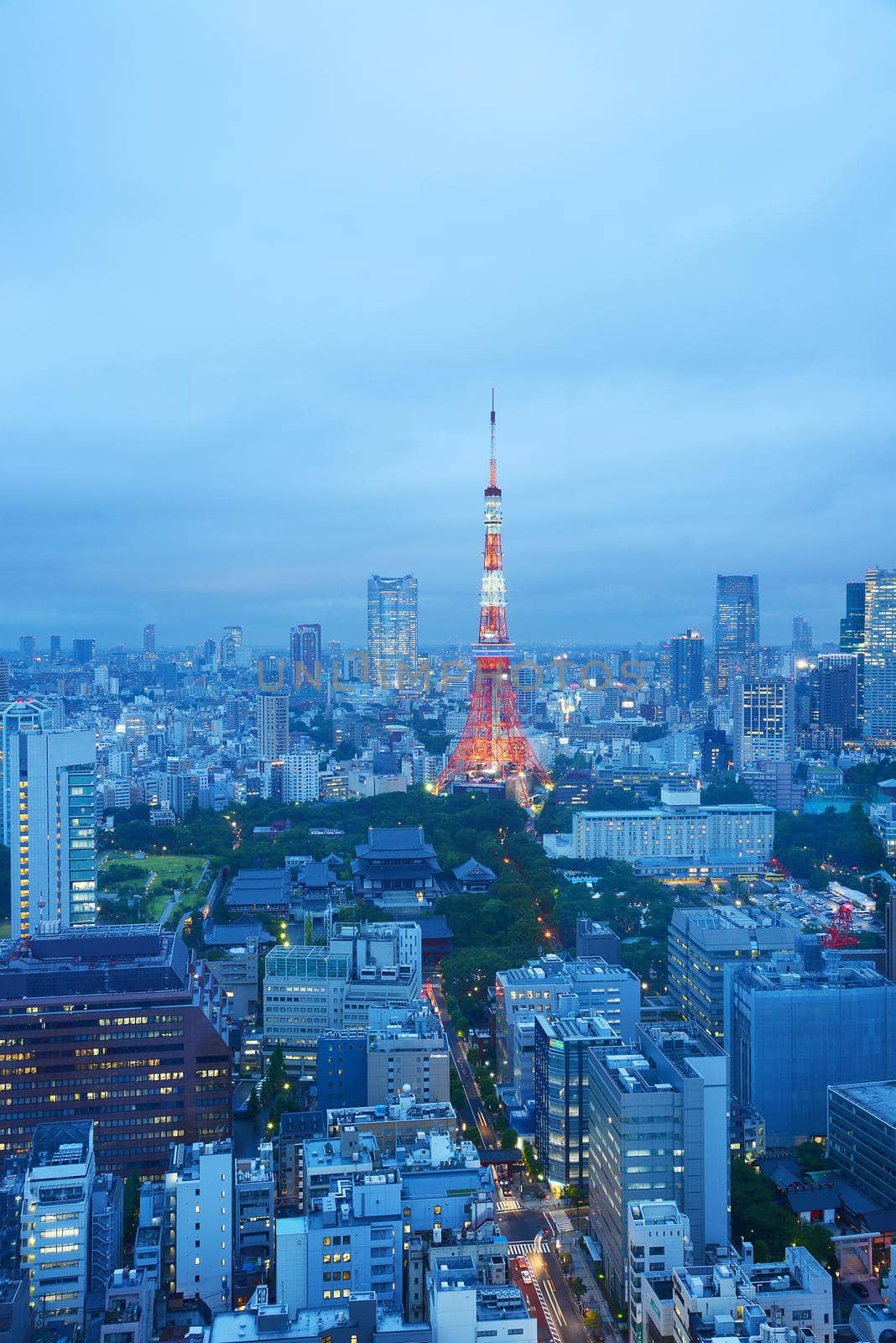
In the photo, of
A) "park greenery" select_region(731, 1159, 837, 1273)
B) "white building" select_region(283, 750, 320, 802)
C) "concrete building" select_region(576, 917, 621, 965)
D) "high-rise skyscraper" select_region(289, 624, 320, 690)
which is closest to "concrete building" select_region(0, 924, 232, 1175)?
"park greenery" select_region(731, 1159, 837, 1273)

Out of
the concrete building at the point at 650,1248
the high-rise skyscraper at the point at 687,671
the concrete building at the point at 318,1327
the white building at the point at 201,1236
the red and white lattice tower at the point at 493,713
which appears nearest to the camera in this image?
the concrete building at the point at 318,1327

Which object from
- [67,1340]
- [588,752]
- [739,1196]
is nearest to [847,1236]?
[739,1196]

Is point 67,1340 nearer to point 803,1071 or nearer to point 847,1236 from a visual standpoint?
point 847,1236

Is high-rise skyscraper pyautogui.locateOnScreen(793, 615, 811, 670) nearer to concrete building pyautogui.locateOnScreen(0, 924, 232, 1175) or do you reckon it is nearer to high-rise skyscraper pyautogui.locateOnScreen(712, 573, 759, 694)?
high-rise skyscraper pyautogui.locateOnScreen(712, 573, 759, 694)

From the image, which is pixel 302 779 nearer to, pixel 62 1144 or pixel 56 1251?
pixel 62 1144

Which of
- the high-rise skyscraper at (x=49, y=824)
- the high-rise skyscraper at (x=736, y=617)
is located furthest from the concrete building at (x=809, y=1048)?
the high-rise skyscraper at (x=736, y=617)

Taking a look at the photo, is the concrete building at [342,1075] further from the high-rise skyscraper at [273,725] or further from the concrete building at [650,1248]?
the high-rise skyscraper at [273,725]

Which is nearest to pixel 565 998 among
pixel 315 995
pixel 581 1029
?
pixel 581 1029
